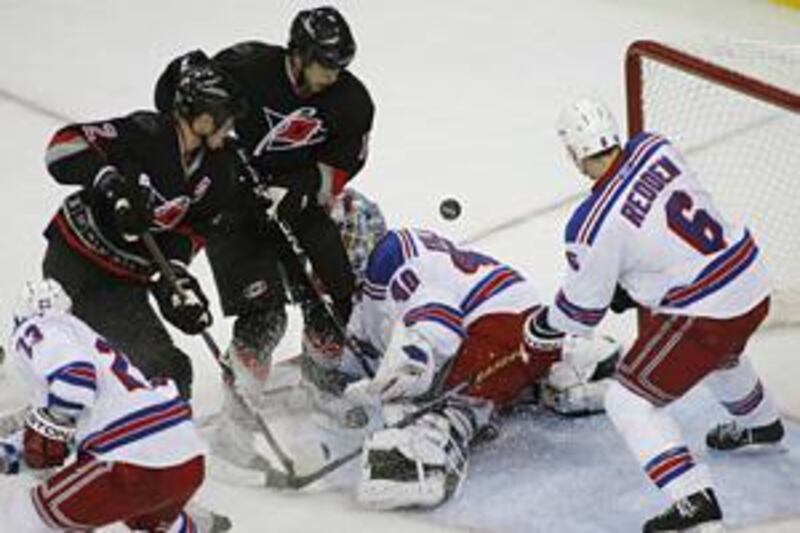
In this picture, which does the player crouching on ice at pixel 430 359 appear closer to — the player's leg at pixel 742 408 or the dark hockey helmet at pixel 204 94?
the player's leg at pixel 742 408

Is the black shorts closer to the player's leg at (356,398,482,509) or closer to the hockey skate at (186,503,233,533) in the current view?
the player's leg at (356,398,482,509)

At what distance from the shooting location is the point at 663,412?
11.5 feet

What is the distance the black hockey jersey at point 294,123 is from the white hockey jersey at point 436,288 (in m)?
0.20

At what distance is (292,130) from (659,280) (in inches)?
36.0

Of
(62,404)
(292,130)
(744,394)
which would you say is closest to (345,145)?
(292,130)

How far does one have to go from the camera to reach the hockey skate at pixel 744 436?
3812 mm

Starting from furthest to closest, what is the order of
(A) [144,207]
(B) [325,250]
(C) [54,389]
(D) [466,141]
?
(D) [466,141] < (B) [325,250] < (A) [144,207] < (C) [54,389]

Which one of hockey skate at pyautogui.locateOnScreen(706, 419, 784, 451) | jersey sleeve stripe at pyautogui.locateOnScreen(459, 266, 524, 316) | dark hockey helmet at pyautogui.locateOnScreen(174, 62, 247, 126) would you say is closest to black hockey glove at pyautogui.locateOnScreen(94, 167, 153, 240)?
dark hockey helmet at pyautogui.locateOnScreen(174, 62, 247, 126)

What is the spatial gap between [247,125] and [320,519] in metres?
0.85

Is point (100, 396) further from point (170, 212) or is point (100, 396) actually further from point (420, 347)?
point (420, 347)

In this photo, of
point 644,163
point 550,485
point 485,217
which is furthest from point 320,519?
point 485,217

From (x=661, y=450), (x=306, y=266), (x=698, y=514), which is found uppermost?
(x=306, y=266)

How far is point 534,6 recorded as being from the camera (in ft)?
22.0

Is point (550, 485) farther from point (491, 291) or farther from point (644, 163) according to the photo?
point (644, 163)
